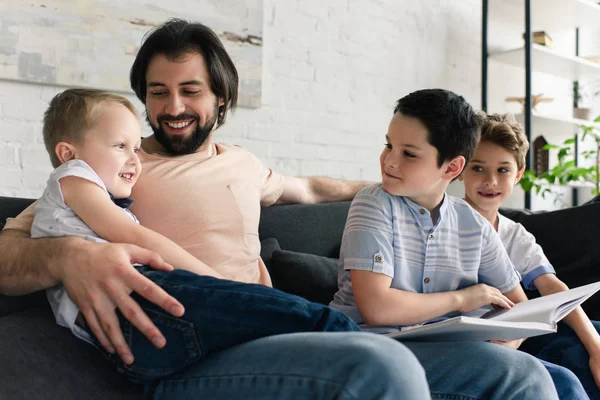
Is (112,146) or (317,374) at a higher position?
(112,146)

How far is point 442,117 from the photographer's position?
4.67 ft

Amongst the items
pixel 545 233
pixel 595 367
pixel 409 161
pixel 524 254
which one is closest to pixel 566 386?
pixel 595 367

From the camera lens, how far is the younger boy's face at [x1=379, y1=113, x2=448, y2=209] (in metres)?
1.41

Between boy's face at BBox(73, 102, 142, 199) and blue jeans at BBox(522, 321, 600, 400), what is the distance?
1.09 meters

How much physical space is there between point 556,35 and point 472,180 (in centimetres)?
339

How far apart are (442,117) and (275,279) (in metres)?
0.69

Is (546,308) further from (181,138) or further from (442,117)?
(181,138)

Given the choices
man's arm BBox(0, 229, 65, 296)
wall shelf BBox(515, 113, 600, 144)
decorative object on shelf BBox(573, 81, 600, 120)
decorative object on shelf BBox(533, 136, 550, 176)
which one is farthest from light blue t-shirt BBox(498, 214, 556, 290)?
decorative object on shelf BBox(573, 81, 600, 120)

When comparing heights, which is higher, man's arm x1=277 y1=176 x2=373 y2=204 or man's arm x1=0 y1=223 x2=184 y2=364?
man's arm x1=277 y1=176 x2=373 y2=204

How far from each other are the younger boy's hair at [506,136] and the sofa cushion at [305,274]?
0.58 m

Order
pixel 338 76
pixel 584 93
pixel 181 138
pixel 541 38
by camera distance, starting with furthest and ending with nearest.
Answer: pixel 584 93 → pixel 541 38 → pixel 338 76 → pixel 181 138

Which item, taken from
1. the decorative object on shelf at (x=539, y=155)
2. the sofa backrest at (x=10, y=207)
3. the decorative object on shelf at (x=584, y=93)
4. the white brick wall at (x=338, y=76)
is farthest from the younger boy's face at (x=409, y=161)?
the decorative object on shelf at (x=584, y=93)

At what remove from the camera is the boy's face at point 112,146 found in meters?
1.28

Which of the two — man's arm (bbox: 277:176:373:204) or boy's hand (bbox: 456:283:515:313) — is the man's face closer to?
man's arm (bbox: 277:176:373:204)
